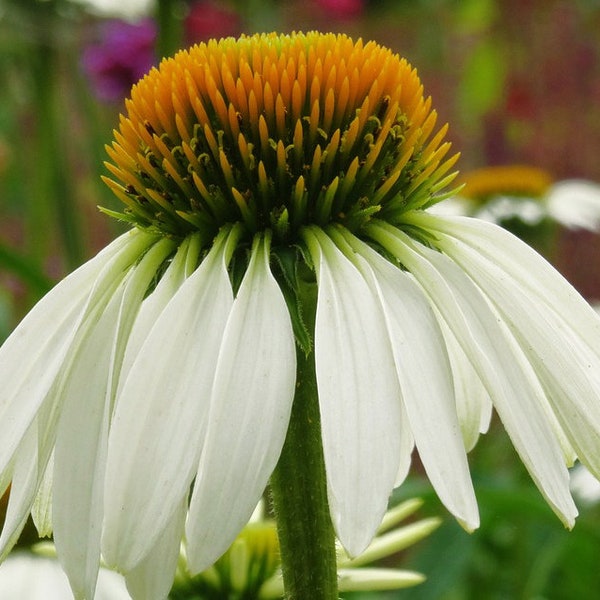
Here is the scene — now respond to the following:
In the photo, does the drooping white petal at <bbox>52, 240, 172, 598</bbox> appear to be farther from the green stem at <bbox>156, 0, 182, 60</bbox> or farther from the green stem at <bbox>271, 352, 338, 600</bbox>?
the green stem at <bbox>156, 0, 182, 60</bbox>

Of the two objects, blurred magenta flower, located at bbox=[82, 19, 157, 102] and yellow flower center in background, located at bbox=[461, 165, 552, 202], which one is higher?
blurred magenta flower, located at bbox=[82, 19, 157, 102]

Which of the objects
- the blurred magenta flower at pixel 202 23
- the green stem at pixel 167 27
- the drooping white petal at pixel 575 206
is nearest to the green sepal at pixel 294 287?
the green stem at pixel 167 27

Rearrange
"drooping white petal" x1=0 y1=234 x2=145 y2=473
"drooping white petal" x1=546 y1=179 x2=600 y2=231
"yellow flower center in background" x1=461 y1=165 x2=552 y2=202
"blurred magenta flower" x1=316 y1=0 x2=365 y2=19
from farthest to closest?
"blurred magenta flower" x1=316 y1=0 x2=365 y2=19, "yellow flower center in background" x1=461 y1=165 x2=552 y2=202, "drooping white petal" x1=546 y1=179 x2=600 y2=231, "drooping white petal" x1=0 y1=234 x2=145 y2=473

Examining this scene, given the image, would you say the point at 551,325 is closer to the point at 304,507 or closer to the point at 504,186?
the point at 304,507

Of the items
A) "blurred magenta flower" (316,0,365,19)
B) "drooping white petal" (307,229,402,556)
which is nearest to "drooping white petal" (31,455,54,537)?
"drooping white petal" (307,229,402,556)

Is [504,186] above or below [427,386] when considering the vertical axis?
above

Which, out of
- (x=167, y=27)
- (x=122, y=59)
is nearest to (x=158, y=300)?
(x=167, y=27)

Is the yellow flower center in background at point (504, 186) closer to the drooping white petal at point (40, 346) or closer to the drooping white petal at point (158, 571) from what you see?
the drooping white petal at point (40, 346)
